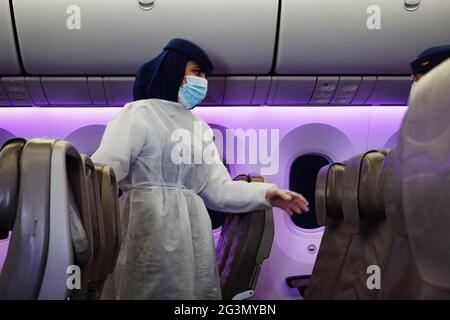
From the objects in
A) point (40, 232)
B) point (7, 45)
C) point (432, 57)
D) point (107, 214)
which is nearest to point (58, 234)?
point (40, 232)

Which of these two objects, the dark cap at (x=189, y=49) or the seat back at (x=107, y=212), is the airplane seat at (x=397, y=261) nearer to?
the seat back at (x=107, y=212)

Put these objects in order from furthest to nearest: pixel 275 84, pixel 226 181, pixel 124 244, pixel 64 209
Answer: pixel 275 84
pixel 226 181
pixel 124 244
pixel 64 209

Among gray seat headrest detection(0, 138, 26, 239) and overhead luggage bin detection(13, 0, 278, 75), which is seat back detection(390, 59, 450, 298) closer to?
gray seat headrest detection(0, 138, 26, 239)

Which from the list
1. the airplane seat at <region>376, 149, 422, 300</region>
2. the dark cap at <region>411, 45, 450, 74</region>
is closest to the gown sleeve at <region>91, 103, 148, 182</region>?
the airplane seat at <region>376, 149, 422, 300</region>

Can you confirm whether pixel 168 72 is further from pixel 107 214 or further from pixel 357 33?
pixel 357 33

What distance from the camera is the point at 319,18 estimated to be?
2701 mm

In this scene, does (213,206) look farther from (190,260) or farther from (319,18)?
(319,18)

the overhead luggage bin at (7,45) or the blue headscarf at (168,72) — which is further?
the overhead luggage bin at (7,45)

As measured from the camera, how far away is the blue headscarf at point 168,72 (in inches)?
83.1

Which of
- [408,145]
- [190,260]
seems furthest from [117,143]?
[408,145]

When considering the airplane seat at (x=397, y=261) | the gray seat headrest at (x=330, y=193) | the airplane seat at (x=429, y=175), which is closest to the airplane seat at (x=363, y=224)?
the gray seat headrest at (x=330, y=193)

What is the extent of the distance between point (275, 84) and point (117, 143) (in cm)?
147

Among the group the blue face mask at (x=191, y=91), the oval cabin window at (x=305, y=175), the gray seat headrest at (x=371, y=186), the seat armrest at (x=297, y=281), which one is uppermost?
the blue face mask at (x=191, y=91)

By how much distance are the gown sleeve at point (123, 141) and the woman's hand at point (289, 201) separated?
22.5 inches
